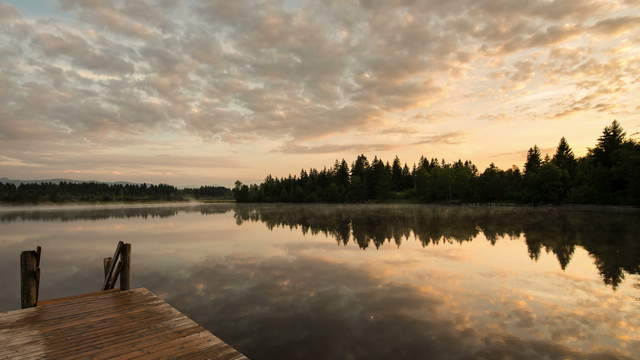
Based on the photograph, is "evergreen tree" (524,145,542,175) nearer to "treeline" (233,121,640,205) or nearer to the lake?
"treeline" (233,121,640,205)

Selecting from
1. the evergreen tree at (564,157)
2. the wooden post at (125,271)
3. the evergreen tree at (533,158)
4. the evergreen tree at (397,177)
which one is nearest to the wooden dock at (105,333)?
the wooden post at (125,271)

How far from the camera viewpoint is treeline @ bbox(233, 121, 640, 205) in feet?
234

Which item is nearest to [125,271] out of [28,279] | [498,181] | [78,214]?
[28,279]

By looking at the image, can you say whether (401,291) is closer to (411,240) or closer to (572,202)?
(411,240)

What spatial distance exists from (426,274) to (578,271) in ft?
27.1

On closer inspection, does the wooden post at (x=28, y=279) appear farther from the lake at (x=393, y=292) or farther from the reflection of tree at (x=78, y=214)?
the reflection of tree at (x=78, y=214)

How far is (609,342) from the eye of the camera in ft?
29.8

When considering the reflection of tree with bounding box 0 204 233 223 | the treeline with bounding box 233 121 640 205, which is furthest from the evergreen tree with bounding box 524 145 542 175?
the reflection of tree with bounding box 0 204 233 223

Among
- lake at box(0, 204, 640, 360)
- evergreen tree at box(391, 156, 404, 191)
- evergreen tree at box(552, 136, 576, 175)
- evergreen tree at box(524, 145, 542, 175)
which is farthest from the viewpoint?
evergreen tree at box(391, 156, 404, 191)

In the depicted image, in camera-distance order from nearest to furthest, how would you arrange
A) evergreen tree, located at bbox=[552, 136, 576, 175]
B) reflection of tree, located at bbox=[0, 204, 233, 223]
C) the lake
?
the lake, reflection of tree, located at bbox=[0, 204, 233, 223], evergreen tree, located at bbox=[552, 136, 576, 175]

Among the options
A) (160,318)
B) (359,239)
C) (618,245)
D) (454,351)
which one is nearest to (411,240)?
(359,239)

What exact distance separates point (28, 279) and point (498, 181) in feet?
397

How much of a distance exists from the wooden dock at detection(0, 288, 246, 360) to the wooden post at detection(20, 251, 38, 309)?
33 cm

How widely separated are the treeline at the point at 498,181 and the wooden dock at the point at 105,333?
80177 mm
